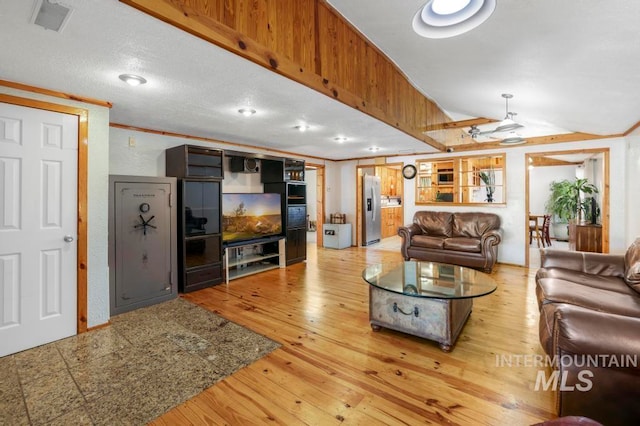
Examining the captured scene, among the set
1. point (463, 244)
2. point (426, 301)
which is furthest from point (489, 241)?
point (426, 301)

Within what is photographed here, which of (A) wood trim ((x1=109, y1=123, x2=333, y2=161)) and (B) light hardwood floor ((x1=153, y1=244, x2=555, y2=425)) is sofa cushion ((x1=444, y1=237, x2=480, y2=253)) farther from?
(A) wood trim ((x1=109, y1=123, x2=333, y2=161))

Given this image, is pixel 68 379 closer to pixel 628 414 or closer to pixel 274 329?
pixel 274 329

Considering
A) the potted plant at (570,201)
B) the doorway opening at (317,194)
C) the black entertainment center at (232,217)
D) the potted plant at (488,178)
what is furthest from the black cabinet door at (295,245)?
the potted plant at (570,201)

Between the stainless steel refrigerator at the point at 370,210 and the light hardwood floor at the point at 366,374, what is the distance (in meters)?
4.01

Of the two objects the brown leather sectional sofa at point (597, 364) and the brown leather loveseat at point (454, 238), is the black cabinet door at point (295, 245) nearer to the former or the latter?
the brown leather loveseat at point (454, 238)

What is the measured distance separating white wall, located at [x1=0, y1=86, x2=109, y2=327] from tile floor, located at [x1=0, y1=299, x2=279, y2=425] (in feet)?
0.86

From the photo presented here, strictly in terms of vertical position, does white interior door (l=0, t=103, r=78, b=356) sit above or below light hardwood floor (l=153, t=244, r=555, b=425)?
above

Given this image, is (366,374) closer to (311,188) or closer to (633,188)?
(633,188)

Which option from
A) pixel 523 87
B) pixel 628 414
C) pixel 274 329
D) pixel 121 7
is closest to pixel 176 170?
pixel 274 329

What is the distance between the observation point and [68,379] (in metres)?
2.05

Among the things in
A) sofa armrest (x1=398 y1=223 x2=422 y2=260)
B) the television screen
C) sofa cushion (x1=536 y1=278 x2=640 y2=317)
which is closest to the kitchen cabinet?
the television screen

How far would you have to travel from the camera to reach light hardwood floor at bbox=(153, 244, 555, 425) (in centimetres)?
169

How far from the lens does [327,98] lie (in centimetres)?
255

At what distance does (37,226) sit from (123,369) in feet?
4.79
